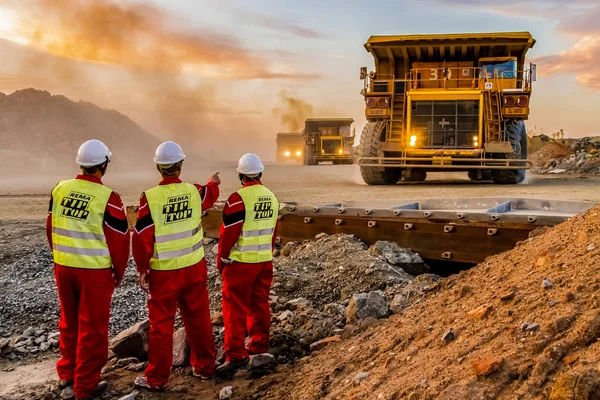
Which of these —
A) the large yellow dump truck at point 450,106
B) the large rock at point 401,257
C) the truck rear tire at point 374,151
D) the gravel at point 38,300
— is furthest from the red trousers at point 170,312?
the truck rear tire at point 374,151

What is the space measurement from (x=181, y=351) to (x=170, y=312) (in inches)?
24.4

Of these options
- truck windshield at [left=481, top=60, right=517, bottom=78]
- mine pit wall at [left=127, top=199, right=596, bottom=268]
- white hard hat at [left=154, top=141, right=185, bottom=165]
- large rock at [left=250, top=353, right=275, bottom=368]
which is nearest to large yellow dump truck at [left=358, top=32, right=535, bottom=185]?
truck windshield at [left=481, top=60, right=517, bottom=78]

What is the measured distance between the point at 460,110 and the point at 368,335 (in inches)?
459

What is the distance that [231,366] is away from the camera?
4387 millimetres

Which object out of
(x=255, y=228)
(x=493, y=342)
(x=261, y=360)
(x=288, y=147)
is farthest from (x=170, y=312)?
(x=288, y=147)

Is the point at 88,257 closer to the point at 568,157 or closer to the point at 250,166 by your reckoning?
the point at 250,166

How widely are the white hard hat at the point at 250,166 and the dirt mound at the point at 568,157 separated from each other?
2040cm

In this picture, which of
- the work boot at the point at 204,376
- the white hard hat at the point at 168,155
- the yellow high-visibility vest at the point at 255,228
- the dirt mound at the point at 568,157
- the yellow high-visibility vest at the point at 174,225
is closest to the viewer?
the yellow high-visibility vest at the point at 174,225

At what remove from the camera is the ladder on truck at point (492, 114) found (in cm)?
1462

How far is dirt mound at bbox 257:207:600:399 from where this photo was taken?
2.62 metres

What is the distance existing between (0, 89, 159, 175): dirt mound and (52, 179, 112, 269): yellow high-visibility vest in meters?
47.0

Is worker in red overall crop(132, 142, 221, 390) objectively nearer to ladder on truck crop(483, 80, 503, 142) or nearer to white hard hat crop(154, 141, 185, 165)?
white hard hat crop(154, 141, 185, 165)

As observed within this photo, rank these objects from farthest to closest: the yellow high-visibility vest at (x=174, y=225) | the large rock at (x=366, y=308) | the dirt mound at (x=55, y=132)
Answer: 1. the dirt mound at (x=55, y=132)
2. the large rock at (x=366, y=308)
3. the yellow high-visibility vest at (x=174, y=225)

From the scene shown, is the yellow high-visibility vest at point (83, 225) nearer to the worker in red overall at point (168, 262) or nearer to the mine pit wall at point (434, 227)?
the worker in red overall at point (168, 262)
